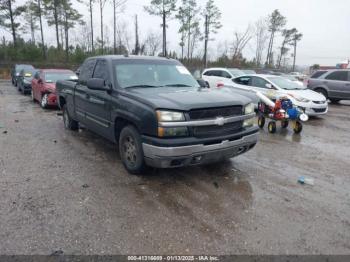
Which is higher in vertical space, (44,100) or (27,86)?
(27,86)

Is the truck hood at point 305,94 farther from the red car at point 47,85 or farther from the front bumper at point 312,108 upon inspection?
the red car at point 47,85

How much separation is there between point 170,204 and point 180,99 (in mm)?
1460

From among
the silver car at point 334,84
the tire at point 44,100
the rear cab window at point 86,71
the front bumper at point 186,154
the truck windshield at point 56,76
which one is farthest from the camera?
the silver car at point 334,84

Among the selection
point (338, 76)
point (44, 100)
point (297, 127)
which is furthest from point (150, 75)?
point (338, 76)

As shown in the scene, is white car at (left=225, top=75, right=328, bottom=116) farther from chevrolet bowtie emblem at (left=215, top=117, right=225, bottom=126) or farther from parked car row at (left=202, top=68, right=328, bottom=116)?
chevrolet bowtie emblem at (left=215, top=117, right=225, bottom=126)

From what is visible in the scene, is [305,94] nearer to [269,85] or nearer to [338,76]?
[269,85]

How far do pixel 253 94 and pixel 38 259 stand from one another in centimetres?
956

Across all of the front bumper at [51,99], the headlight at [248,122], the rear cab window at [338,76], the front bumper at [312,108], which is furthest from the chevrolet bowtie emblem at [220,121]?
the rear cab window at [338,76]

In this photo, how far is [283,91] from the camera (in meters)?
9.98

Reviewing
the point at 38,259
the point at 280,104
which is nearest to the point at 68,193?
the point at 38,259

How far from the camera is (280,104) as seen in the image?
792 cm

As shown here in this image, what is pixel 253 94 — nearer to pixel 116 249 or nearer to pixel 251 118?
pixel 251 118

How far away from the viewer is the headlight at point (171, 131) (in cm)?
370

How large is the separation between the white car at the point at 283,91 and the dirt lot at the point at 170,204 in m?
4.19
